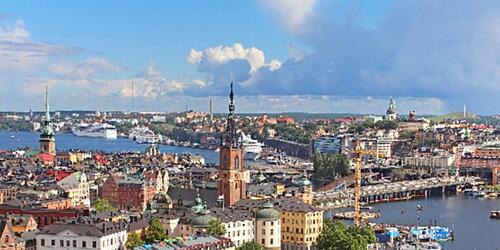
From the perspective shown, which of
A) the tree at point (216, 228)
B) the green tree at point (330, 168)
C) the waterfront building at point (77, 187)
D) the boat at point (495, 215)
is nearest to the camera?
the tree at point (216, 228)

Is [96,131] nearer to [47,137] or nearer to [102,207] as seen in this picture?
[47,137]

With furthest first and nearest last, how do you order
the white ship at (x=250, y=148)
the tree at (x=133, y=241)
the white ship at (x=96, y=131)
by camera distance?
the white ship at (x=96, y=131), the white ship at (x=250, y=148), the tree at (x=133, y=241)

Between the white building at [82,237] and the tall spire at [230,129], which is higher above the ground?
the tall spire at [230,129]

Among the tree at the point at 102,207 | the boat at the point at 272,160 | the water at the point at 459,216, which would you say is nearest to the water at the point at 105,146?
the boat at the point at 272,160

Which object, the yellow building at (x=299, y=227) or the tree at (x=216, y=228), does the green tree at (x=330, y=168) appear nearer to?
the yellow building at (x=299, y=227)

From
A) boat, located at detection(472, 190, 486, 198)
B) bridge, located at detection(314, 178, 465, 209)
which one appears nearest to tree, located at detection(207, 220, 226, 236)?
bridge, located at detection(314, 178, 465, 209)

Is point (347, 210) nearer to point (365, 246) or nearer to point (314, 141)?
point (365, 246)

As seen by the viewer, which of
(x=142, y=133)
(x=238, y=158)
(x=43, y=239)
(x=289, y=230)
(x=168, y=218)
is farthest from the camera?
(x=142, y=133)

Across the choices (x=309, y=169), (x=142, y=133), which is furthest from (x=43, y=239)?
(x=142, y=133)
